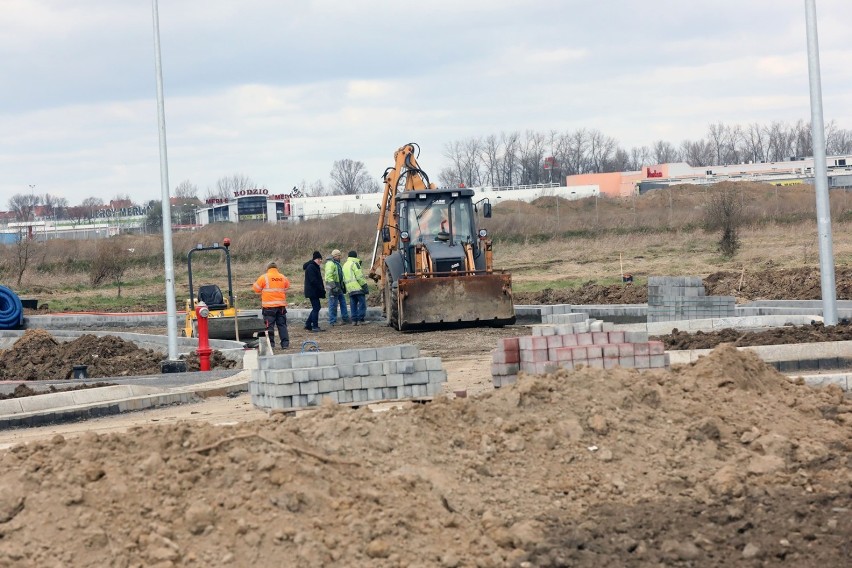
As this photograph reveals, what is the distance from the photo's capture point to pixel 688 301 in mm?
18344

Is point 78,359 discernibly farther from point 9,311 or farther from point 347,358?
point 347,358

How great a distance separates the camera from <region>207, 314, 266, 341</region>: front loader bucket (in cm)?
2031

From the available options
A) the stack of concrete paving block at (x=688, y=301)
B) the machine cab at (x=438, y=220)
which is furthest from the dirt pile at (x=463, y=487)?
the machine cab at (x=438, y=220)

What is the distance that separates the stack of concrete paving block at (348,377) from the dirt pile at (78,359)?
6.24 m

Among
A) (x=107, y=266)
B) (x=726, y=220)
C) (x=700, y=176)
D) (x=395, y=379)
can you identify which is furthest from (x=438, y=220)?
(x=700, y=176)

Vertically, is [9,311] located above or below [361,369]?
above

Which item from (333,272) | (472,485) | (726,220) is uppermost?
(726,220)

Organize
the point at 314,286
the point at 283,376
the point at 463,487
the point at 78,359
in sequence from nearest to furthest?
the point at 463,487 → the point at 283,376 → the point at 78,359 → the point at 314,286

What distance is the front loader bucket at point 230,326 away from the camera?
20312 millimetres

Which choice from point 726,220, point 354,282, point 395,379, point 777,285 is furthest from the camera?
point 726,220

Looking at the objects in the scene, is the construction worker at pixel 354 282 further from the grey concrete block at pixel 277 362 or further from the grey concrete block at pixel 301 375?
the grey concrete block at pixel 301 375

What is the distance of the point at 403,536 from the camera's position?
6.53 m

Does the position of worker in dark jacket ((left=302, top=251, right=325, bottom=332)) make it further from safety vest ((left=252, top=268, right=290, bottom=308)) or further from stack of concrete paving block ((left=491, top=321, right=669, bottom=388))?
stack of concrete paving block ((left=491, top=321, right=669, bottom=388))

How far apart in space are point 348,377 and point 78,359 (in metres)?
9.15
